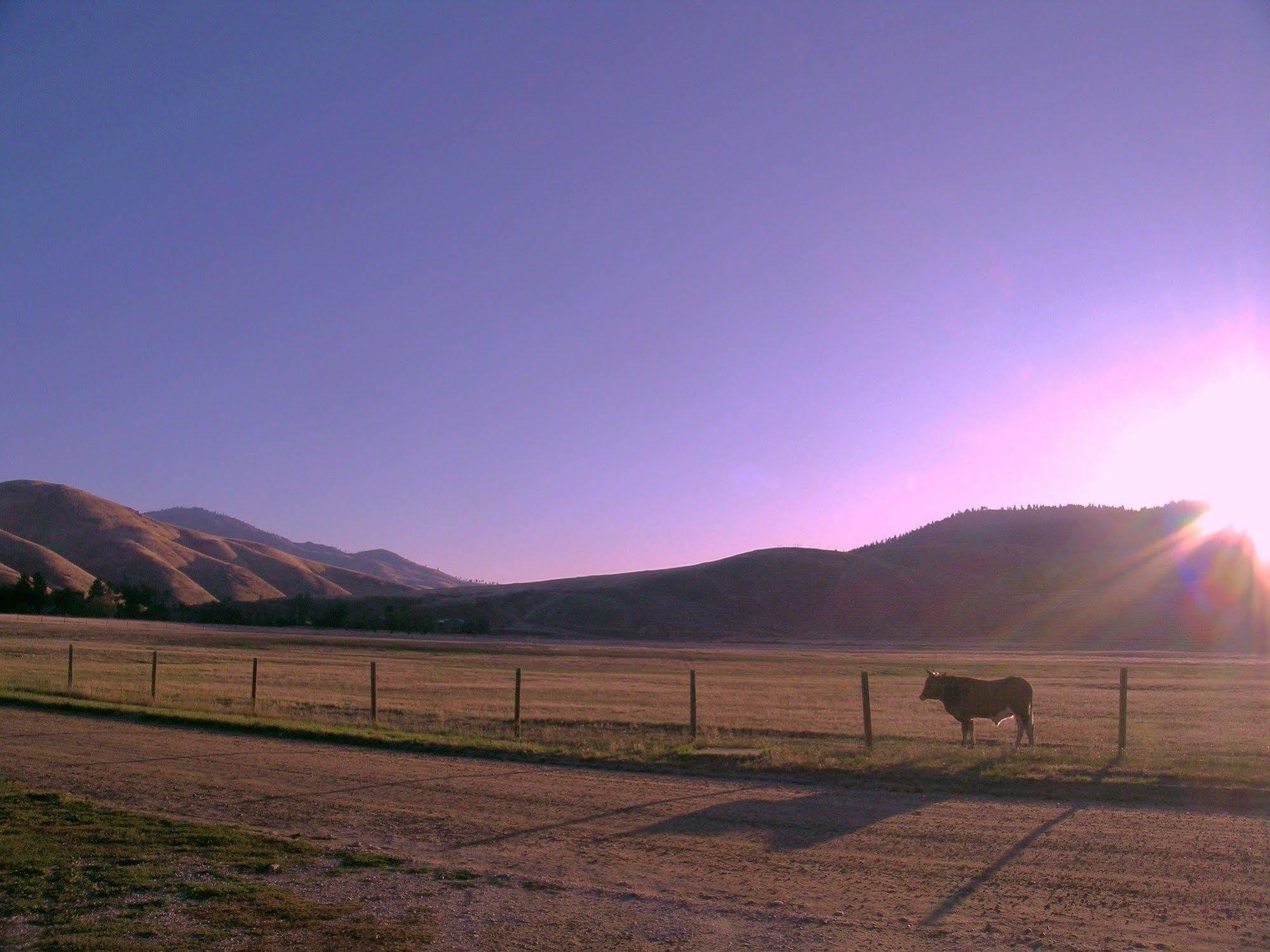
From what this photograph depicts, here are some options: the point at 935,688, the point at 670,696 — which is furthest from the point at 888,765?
the point at 670,696

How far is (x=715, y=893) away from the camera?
933 cm

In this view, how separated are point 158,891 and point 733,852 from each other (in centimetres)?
583

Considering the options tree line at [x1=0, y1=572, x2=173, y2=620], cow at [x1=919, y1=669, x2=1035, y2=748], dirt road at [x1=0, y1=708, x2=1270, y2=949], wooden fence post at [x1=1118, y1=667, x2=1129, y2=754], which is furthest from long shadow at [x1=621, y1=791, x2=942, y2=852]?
tree line at [x1=0, y1=572, x2=173, y2=620]

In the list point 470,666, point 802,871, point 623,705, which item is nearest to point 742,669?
point 470,666

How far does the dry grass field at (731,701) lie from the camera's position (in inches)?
714

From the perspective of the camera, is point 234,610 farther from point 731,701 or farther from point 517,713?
point 517,713

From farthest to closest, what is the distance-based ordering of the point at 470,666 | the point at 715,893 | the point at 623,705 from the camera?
the point at 470,666
the point at 623,705
the point at 715,893

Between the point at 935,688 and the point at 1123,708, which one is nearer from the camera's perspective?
the point at 1123,708

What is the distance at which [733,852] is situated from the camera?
1105cm

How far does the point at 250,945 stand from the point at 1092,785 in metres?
12.5

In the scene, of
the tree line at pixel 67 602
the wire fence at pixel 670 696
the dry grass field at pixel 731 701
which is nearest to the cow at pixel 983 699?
the dry grass field at pixel 731 701

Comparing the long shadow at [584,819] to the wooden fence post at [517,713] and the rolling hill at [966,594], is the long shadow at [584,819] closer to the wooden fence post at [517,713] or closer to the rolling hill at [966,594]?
the wooden fence post at [517,713]

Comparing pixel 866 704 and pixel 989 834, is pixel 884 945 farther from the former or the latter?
pixel 866 704

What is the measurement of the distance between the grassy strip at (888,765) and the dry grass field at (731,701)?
0.10m
